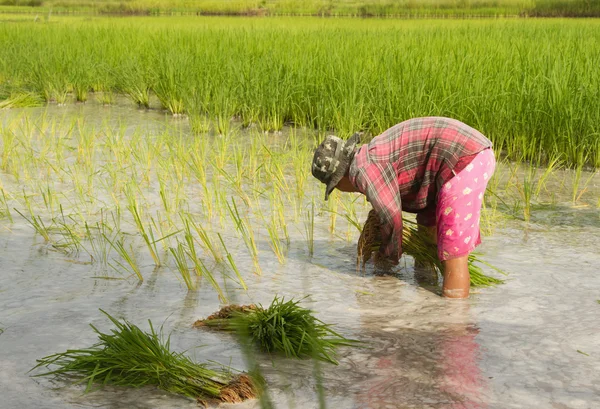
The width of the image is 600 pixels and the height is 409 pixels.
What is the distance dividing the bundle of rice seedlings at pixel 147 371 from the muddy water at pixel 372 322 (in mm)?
37

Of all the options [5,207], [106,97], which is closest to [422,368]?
[5,207]

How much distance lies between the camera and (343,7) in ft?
79.8

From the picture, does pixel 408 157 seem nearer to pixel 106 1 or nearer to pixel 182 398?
pixel 182 398

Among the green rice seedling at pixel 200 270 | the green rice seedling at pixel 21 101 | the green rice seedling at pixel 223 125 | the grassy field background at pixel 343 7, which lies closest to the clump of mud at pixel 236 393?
the green rice seedling at pixel 200 270

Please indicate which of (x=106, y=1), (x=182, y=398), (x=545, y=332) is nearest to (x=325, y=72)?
(x=545, y=332)

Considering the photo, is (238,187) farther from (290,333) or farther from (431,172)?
(290,333)

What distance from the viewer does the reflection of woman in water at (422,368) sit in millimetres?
2051

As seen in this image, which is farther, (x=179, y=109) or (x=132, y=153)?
(x=179, y=109)

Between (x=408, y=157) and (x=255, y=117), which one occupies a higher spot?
(x=408, y=157)

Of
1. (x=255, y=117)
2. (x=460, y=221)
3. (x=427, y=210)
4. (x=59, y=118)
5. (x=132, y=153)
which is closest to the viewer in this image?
(x=460, y=221)

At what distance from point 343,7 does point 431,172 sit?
72.7ft

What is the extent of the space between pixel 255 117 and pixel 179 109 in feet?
3.83

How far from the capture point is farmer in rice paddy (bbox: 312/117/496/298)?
2889 mm

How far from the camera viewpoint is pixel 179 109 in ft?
24.2
